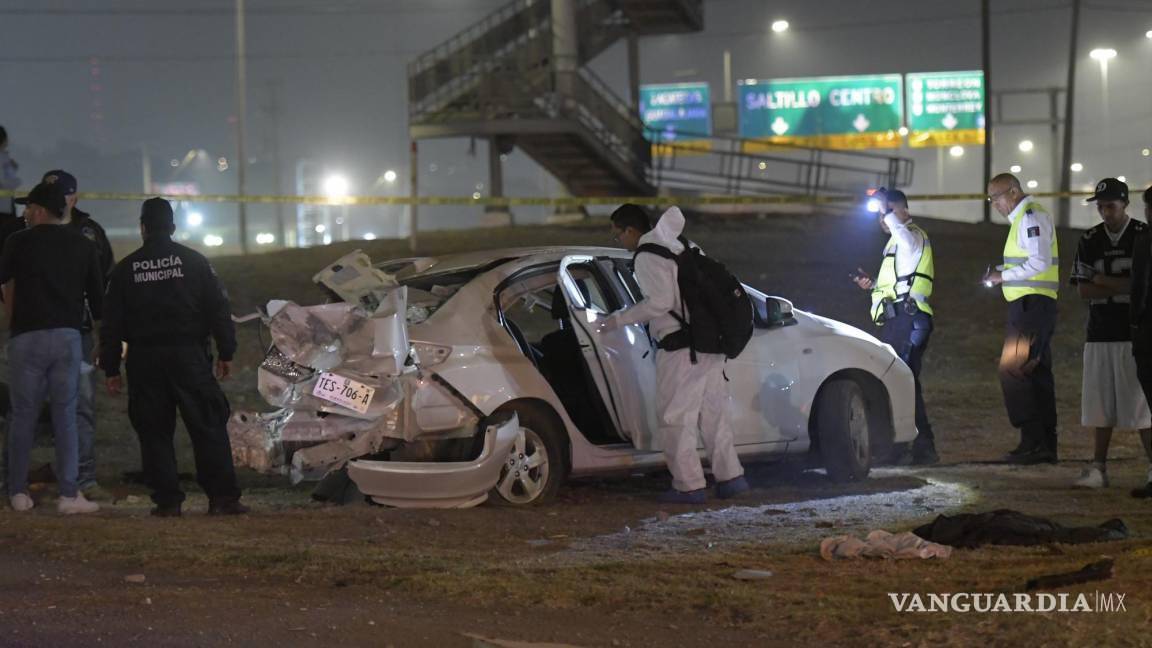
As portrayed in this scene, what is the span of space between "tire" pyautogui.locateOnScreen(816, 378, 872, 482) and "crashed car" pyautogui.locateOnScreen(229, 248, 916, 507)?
0.04 ft

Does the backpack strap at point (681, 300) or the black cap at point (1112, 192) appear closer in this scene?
the backpack strap at point (681, 300)

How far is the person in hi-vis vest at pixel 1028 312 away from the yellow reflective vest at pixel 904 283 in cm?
58

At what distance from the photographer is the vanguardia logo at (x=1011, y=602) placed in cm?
513

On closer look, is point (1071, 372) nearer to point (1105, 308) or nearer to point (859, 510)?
point (1105, 308)

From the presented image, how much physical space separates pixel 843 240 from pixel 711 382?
17586mm

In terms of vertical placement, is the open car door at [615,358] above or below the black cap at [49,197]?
below

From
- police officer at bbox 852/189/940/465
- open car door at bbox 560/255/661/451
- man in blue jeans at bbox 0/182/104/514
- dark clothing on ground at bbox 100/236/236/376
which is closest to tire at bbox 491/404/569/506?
open car door at bbox 560/255/661/451

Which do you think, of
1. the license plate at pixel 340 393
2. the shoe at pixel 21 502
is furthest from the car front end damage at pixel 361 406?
the shoe at pixel 21 502

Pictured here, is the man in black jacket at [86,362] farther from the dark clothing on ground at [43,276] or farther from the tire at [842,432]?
the tire at [842,432]

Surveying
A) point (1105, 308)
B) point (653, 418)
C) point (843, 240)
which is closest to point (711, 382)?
point (653, 418)

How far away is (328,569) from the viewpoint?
614cm

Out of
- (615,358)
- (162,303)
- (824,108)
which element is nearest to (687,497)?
(615,358)

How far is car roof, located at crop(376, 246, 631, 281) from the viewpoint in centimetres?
829

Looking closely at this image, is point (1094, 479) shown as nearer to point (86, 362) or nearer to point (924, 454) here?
point (924, 454)
